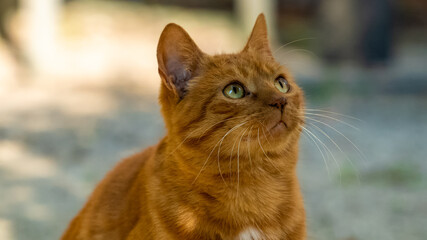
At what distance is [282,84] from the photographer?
8.84 ft

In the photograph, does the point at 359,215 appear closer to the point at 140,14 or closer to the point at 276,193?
the point at 276,193

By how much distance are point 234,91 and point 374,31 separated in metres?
6.71

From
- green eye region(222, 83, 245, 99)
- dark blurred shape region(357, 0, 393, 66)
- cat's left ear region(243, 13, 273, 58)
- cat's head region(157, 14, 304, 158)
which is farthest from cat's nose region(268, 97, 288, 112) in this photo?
dark blurred shape region(357, 0, 393, 66)

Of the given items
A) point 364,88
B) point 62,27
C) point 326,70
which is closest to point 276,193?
point 364,88

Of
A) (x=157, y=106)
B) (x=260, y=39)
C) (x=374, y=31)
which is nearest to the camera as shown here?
(x=260, y=39)

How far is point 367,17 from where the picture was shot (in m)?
8.63

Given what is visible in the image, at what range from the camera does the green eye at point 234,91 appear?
250 cm

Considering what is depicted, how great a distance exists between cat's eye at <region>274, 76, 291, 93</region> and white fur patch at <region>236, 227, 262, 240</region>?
23.9 inches

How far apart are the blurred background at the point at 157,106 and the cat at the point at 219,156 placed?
367 mm

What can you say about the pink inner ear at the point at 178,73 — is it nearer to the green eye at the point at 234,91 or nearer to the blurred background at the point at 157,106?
the green eye at the point at 234,91

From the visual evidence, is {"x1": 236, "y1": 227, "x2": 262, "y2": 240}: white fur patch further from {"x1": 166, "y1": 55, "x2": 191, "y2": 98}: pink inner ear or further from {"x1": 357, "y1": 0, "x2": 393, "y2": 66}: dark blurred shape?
{"x1": 357, "y1": 0, "x2": 393, "y2": 66}: dark blurred shape

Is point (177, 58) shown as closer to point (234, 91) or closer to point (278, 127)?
point (234, 91)

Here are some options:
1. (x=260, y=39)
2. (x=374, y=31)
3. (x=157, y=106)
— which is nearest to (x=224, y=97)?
(x=260, y=39)

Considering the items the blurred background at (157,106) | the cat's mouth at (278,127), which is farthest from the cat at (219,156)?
the blurred background at (157,106)
